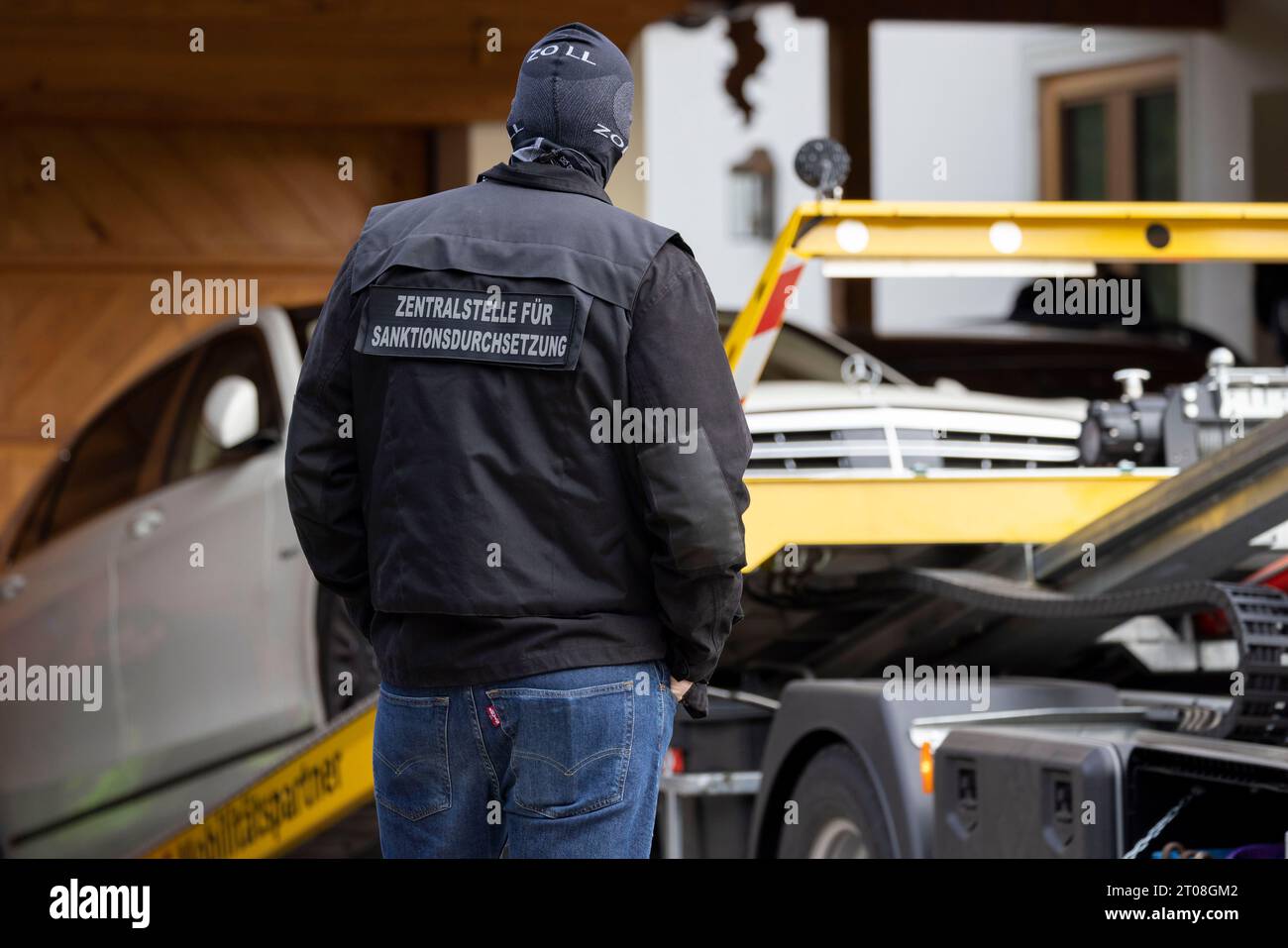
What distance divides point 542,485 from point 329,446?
1.34 feet

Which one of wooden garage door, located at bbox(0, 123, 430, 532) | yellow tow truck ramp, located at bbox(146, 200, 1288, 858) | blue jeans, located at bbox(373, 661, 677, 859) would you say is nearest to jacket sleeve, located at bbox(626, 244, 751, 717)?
blue jeans, located at bbox(373, 661, 677, 859)

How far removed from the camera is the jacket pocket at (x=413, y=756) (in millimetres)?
3174

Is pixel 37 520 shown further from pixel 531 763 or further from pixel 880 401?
pixel 531 763

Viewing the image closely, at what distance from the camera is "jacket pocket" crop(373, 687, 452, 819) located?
3.17m

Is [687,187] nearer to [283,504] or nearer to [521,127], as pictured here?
[283,504]

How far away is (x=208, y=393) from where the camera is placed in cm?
709

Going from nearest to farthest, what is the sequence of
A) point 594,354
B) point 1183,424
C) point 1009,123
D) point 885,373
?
point 594,354 → point 1183,424 → point 885,373 → point 1009,123

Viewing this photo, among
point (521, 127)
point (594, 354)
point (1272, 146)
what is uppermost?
point (1272, 146)

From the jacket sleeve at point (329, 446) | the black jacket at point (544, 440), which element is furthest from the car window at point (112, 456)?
the black jacket at point (544, 440)

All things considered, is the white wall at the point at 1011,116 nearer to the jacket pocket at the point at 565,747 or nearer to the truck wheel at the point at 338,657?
the truck wheel at the point at 338,657

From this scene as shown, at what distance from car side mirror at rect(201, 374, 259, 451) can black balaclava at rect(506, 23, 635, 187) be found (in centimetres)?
326

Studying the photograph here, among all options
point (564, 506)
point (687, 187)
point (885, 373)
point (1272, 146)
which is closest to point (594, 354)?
point (564, 506)

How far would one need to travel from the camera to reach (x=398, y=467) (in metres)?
3.12

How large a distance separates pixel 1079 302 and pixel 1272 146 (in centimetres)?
1197
